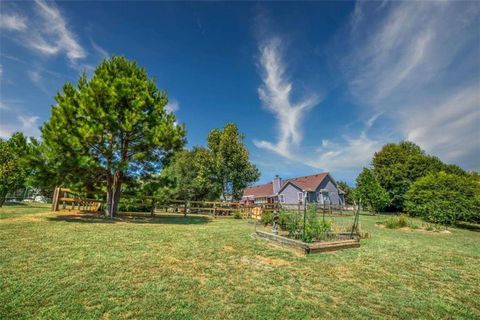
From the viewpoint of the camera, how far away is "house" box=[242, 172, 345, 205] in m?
36.2

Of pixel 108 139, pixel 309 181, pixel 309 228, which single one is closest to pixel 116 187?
pixel 108 139

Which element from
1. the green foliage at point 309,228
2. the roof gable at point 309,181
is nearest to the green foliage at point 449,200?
the green foliage at point 309,228

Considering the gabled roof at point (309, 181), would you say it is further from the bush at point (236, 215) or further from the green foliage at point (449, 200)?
the bush at point (236, 215)

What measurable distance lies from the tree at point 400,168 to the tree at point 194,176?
26238 millimetres

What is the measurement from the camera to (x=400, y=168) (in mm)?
36062

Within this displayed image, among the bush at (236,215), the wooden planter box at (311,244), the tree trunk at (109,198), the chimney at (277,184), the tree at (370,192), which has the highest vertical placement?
the chimney at (277,184)

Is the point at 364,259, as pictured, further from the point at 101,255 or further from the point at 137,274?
the point at 101,255

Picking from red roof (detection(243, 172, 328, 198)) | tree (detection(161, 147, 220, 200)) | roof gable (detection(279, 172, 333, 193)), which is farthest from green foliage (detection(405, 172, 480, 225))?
tree (detection(161, 147, 220, 200))

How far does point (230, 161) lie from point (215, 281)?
25902 mm

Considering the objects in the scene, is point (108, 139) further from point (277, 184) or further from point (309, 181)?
point (277, 184)

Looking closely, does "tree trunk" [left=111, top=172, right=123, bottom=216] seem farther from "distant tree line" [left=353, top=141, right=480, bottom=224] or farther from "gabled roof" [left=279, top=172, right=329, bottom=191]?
"gabled roof" [left=279, top=172, right=329, bottom=191]

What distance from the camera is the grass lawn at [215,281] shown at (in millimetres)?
3746

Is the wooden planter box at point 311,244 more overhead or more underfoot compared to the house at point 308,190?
more underfoot

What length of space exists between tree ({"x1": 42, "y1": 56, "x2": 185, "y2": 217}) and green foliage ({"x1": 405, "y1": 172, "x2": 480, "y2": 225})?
1871cm
